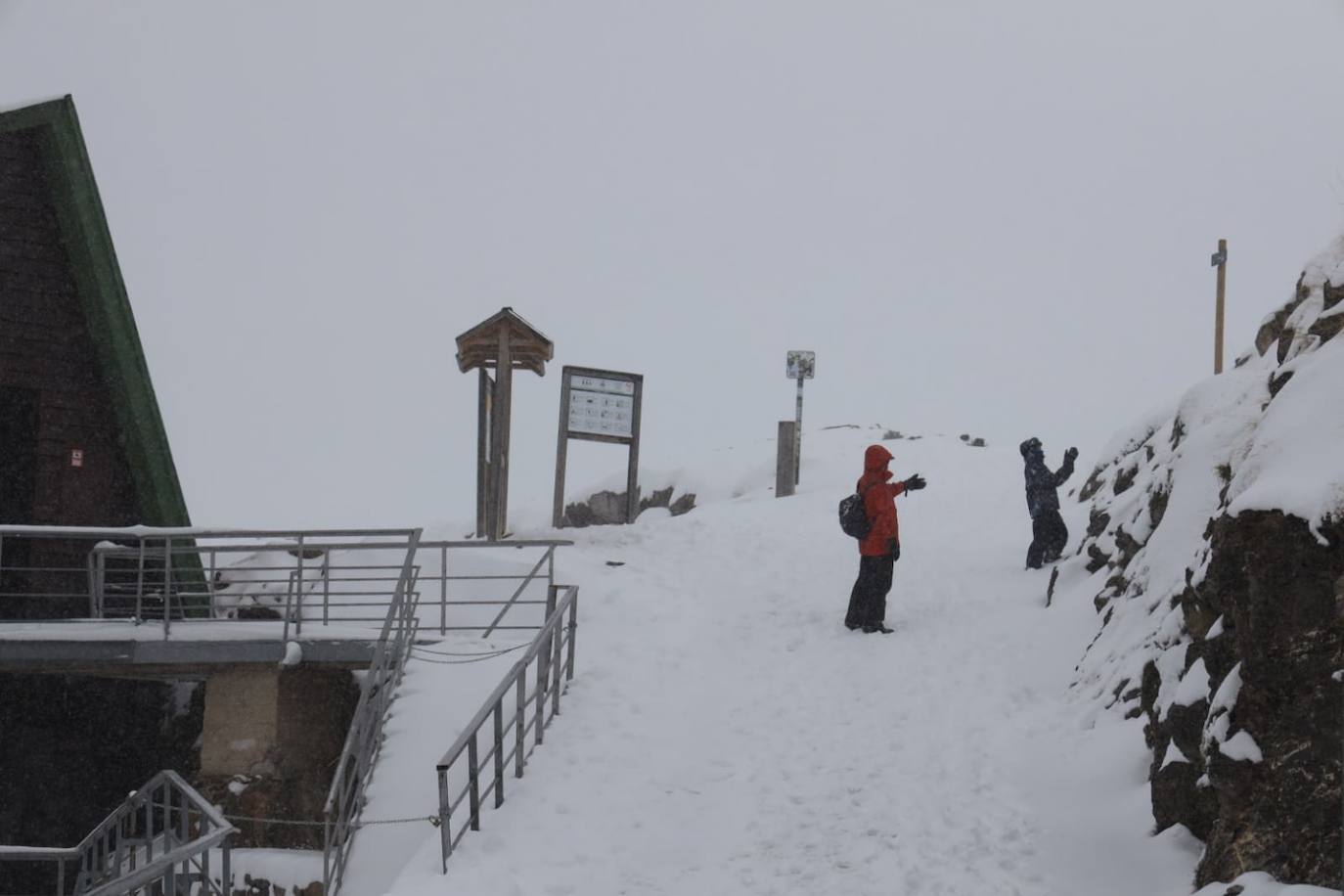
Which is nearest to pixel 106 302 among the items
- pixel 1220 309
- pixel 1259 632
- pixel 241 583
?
pixel 241 583

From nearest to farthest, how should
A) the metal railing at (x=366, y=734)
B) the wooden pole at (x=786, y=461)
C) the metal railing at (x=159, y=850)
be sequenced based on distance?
the metal railing at (x=159, y=850)
the metal railing at (x=366, y=734)
the wooden pole at (x=786, y=461)

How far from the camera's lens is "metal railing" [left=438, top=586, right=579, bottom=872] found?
828 centimetres

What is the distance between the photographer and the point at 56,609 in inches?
582

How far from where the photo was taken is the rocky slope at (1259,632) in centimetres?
579

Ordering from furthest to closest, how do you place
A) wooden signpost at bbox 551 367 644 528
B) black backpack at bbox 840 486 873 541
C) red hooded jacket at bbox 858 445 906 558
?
wooden signpost at bbox 551 367 644 528 < black backpack at bbox 840 486 873 541 < red hooded jacket at bbox 858 445 906 558

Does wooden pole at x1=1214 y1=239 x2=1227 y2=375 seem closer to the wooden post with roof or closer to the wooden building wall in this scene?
the wooden post with roof

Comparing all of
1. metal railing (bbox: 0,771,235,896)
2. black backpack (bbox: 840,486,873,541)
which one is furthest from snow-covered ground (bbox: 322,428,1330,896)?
metal railing (bbox: 0,771,235,896)

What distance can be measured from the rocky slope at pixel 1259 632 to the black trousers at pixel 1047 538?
17.4 ft

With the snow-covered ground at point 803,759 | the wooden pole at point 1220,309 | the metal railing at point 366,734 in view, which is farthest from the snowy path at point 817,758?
the wooden pole at point 1220,309

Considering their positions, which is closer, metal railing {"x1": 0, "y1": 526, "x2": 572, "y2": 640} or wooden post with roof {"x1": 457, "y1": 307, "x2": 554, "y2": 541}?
metal railing {"x1": 0, "y1": 526, "x2": 572, "y2": 640}

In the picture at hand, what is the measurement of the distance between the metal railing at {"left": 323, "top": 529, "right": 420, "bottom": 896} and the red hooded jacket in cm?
458

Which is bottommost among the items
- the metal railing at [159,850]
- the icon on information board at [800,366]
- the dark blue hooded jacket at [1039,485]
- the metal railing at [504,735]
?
the metal railing at [159,850]

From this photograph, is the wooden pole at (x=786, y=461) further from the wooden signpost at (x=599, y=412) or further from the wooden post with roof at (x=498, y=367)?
the wooden post with roof at (x=498, y=367)

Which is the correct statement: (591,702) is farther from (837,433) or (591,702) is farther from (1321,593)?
(837,433)
